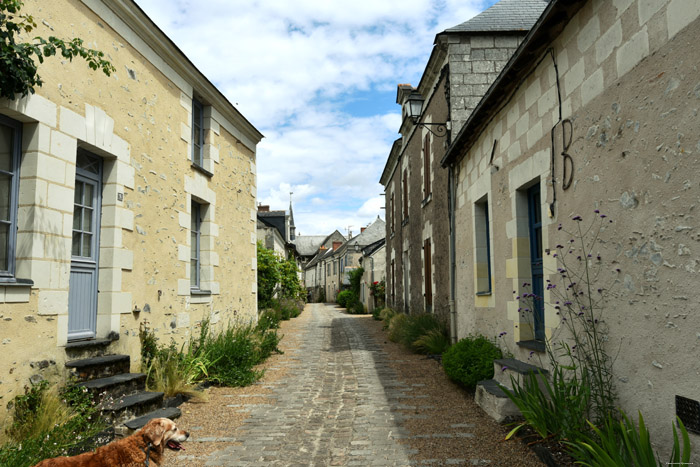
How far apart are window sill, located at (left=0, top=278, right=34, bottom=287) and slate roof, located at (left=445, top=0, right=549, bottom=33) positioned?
24.2ft

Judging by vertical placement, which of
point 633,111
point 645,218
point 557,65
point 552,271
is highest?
point 557,65

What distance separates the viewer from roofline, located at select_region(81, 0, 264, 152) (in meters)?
5.58

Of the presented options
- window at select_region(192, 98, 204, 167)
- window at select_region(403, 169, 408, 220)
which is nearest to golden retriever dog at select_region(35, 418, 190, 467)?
window at select_region(192, 98, 204, 167)

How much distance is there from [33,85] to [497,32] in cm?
735

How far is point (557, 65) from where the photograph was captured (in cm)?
445

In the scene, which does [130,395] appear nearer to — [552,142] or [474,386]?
[474,386]

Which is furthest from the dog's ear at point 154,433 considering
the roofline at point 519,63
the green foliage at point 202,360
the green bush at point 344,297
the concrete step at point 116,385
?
the green bush at point 344,297

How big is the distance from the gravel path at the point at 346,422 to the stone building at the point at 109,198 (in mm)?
1364

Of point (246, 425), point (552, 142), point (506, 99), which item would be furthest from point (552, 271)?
point (246, 425)

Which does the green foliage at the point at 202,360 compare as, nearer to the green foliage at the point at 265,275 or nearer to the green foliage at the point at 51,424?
the green foliage at the point at 51,424

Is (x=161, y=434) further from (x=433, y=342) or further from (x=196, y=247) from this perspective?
(x=433, y=342)

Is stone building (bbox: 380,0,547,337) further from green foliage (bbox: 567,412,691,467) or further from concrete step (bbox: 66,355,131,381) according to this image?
green foliage (bbox: 567,412,691,467)

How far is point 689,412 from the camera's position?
2742mm

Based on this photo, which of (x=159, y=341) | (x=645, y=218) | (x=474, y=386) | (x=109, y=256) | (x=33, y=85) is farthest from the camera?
(x=159, y=341)
